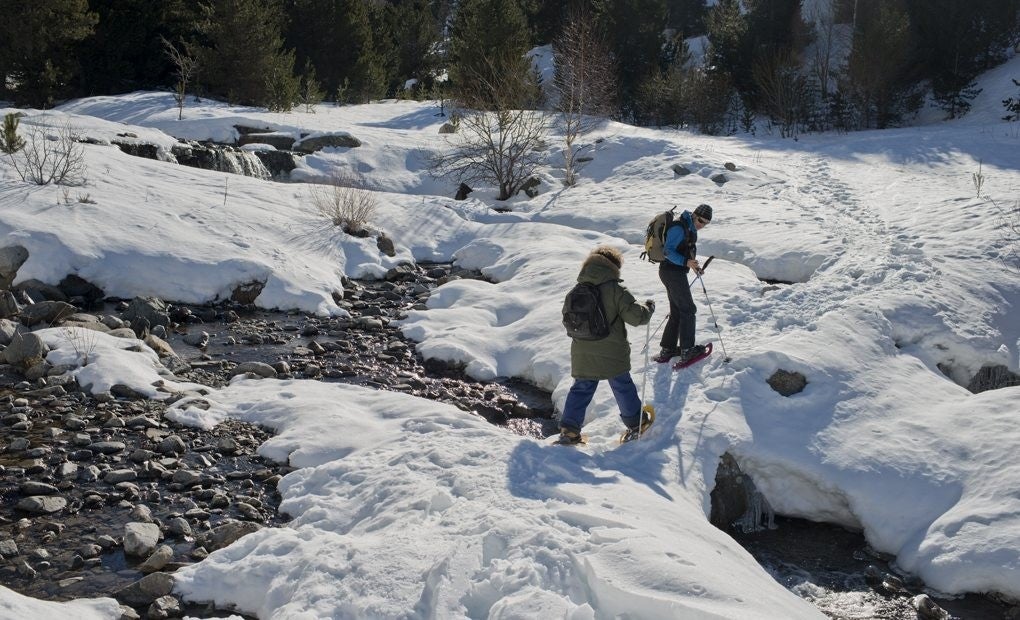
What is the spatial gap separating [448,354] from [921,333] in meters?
5.64

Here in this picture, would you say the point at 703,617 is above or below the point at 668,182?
below

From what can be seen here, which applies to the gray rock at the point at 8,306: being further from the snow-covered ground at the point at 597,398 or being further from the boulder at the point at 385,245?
the boulder at the point at 385,245

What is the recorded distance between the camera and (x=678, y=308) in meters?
8.07

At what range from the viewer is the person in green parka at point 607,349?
6.17 m

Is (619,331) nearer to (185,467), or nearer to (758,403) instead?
(758,403)

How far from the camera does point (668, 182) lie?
19281mm

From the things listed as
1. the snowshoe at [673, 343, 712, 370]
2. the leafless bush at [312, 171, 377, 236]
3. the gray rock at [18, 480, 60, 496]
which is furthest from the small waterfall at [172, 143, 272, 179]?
the snowshoe at [673, 343, 712, 370]

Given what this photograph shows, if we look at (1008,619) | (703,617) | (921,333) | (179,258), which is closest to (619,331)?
(703,617)

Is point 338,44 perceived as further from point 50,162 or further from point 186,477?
point 186,477

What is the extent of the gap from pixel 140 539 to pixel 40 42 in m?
22.0

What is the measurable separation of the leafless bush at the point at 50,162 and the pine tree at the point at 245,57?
1074 cm

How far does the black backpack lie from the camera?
615cm

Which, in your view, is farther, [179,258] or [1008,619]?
[179,258]

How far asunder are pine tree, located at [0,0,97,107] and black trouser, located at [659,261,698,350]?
21261 mm
